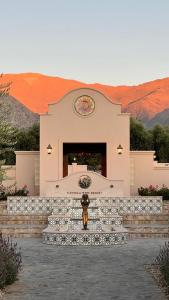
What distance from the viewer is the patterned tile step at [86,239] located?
18250 millimetres

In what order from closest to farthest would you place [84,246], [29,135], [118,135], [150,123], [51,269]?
[51,269], [84,246], [118,135], [29,135], [150,123]

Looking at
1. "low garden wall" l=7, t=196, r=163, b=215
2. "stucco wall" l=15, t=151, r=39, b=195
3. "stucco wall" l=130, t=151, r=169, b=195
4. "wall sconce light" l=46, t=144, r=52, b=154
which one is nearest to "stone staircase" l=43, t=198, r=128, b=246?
"low garden wall" l=7, t=196, r=163, b=215

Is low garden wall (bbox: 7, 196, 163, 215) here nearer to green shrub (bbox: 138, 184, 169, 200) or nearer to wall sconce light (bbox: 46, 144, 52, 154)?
green shrub (bbox: 138, 184, 169, 200)

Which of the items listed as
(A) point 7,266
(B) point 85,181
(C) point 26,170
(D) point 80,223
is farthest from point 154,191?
(A) point 7,266

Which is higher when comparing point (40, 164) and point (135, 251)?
point (40, 164)

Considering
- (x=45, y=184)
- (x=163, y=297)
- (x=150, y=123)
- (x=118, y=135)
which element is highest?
(x=150, y=123)

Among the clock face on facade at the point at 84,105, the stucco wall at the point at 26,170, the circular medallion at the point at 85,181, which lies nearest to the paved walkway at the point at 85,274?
the circular medallion at the point at 85,181

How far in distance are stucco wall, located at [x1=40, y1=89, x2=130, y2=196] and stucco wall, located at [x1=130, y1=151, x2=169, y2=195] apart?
1.67 meters

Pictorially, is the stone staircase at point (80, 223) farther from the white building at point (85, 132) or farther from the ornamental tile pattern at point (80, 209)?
the white building at point (85, 132)

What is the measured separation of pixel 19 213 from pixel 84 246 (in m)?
8.36

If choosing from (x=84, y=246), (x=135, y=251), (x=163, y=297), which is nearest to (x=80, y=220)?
(x=84, y=246)

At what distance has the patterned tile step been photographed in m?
18.2

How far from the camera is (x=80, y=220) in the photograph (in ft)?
73.4

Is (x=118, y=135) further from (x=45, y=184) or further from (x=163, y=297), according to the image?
(x=163, y=297)
